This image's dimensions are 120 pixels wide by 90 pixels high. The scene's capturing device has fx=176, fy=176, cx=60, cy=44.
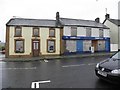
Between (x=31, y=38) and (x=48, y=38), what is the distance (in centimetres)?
277

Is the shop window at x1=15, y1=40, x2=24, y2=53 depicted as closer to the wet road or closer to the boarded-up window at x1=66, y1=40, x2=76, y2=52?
the boarded-up window at x1=66, y1=40, x2=76, y2=52

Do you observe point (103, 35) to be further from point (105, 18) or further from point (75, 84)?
point (75, 84)

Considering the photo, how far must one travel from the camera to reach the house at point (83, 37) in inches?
1169

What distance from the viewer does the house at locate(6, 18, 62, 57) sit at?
27.0 metres

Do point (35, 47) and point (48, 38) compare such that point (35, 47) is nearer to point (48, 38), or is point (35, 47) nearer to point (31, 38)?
point (31, 38)

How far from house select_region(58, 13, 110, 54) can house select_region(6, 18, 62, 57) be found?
1.43 metres

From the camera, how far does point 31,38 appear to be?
1093 inches

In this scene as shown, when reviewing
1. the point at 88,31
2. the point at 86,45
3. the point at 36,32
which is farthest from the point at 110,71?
the point at 88,31

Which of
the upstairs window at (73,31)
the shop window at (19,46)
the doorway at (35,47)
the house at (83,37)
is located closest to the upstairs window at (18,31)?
the shop window at (19,46)

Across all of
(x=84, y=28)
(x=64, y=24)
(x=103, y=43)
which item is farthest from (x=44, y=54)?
(x=103, y=43)

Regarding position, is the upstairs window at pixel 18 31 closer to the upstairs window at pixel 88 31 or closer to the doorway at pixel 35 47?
the doorway at pixel 35 47

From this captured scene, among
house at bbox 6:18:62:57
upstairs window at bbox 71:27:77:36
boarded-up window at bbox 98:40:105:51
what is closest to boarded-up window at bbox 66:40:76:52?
upstairs window at bbox 71:27:77:36

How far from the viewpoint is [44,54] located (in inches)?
1103

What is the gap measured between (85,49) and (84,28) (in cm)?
378
